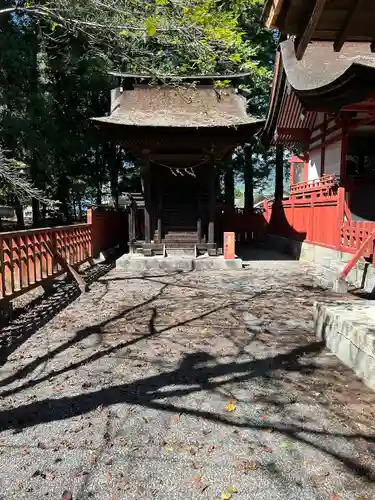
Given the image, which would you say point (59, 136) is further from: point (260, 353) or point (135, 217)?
point (260, 353)

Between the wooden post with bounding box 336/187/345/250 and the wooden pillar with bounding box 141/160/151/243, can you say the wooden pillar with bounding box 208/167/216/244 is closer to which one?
the wooden pillar with bounding box 141/160/151/243

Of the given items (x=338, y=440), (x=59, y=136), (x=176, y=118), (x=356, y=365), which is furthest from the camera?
(x=59, y=136)

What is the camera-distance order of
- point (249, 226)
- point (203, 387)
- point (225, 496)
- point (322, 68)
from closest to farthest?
1. point (225, 496)
2. point (203, 387)
3. point (322, 68)
4. point (249, 226)

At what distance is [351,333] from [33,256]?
17.3 ft

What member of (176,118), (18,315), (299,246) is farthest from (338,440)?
(299,246)

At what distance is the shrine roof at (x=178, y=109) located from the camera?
11164 mm

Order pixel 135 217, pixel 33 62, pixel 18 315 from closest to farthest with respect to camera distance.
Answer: pixel 18 315
pixel 135 217
pixel 33 62

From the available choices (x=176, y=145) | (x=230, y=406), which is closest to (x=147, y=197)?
(x=176, y=145)

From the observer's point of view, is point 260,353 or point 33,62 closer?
point 260,353

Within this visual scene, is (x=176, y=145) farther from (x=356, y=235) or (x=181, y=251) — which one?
(x=356, y=235)

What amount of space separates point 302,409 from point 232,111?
35.4ft

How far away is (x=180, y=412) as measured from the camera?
3299mm

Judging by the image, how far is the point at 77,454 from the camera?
8.90 ft

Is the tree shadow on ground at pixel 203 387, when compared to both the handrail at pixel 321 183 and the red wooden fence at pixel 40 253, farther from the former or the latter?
the handrail at pixel 321 183
